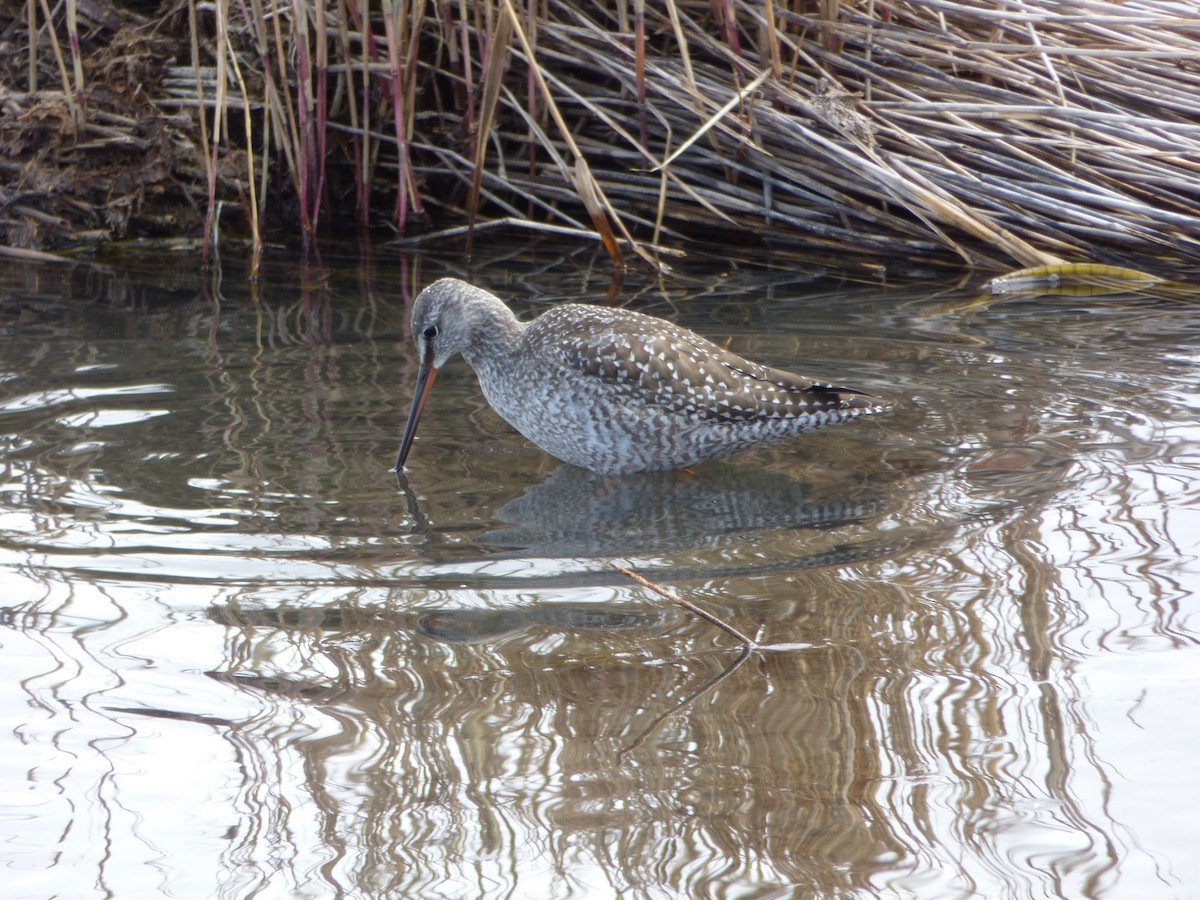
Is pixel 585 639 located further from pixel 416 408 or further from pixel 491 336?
pixel 491 336

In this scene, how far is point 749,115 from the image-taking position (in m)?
7.68

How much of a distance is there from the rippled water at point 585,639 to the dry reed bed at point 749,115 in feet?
5.54

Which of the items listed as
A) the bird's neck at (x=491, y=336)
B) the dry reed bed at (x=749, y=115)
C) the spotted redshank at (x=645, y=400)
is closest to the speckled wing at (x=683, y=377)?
the spotted redshank at (x=645, y=400)

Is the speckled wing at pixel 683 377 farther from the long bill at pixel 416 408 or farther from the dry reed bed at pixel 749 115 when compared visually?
the dry reed bed at pixel 749 115

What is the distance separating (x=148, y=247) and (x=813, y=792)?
260 inches

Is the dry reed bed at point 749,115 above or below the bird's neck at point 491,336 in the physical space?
above

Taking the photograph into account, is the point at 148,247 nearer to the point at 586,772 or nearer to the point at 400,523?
the point at 400,523

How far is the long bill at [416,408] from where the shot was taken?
4977mm

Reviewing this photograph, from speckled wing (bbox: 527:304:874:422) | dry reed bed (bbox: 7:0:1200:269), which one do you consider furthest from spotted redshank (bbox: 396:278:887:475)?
dry reed bed (bbox: 7:0:1200:269)

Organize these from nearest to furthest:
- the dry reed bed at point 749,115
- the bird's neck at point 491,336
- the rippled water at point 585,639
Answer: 1. the rippled water at point 585,639
2. the bird's neck at point 491,336
3. the dry reed bed at point 749,115

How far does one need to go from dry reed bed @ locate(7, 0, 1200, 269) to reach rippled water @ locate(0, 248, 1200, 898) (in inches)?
66.5

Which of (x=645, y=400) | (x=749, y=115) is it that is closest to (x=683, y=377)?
(x=645, y=400)

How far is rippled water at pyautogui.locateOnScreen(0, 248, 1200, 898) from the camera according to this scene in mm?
2670

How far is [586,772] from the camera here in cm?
292
